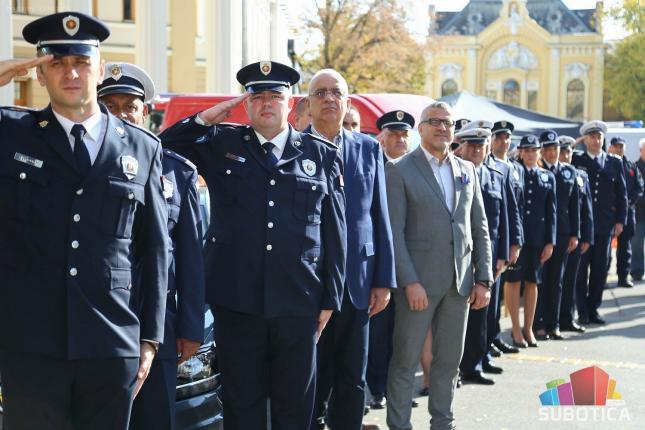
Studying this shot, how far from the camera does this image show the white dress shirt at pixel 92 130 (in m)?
3.28

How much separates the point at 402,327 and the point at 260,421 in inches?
65.0

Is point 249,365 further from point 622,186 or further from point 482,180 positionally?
point 622,186

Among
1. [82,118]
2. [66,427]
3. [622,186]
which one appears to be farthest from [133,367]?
[622,186]

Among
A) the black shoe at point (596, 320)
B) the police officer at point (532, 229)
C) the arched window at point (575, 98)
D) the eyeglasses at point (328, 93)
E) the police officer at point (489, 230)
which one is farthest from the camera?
the arched window at point (575, 98)

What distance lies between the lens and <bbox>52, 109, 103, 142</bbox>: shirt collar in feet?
10.8

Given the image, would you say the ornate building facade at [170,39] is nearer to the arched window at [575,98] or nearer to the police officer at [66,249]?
the police officer at [66,249]

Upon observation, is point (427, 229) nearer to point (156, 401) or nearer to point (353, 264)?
point (353, 264)

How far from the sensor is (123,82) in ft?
13.8

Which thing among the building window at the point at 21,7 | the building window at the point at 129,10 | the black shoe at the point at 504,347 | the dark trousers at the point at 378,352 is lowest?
the black shoe at the point at 504,347

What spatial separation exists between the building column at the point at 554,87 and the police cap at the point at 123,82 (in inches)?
3066

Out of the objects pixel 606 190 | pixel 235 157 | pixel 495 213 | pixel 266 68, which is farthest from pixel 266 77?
pixel 606 190

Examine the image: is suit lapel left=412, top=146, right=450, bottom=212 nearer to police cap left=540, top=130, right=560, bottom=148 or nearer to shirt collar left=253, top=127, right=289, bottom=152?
shirt collar left=253, top=127, right=289, bottom=152

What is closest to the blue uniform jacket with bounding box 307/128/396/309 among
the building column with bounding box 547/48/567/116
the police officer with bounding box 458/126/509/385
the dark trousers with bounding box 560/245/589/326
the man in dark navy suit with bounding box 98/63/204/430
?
the man in dark navy suit with bounding box 98/63/204/430

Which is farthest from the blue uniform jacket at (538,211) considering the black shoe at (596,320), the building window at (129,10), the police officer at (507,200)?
the building window at (129,10)
